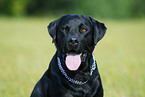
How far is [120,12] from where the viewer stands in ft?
148

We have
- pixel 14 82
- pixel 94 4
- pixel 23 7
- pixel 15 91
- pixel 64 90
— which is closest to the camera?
pixel 64 90

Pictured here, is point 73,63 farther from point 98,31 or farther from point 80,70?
point 98,31

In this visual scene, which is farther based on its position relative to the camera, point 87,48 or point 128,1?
point 128,1

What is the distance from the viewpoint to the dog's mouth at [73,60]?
370 cm

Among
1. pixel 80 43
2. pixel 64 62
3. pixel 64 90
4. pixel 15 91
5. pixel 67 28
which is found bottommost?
pixel 15 91

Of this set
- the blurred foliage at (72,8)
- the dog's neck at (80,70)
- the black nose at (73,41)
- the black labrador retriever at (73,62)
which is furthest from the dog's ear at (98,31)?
the blurred foliage at (72,8)

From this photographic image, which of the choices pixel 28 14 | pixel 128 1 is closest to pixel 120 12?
pixel 128 1

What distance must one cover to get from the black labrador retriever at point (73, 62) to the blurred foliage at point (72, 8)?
3923cm

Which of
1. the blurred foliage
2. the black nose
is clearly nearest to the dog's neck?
the black nose

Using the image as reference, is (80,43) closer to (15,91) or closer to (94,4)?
(15,91)

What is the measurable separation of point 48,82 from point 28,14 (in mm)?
46973

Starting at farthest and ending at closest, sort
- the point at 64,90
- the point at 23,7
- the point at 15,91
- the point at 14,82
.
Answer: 1. the point at 23,7
2. the point at 14,82
3. the point at 15,91
4. the point at 64,90

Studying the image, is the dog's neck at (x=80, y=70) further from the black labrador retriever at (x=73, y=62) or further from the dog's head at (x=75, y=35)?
the dog's head at (x=75, y=35)

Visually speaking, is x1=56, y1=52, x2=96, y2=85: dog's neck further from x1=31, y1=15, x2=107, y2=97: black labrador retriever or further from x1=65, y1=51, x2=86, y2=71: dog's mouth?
x1=65, y1=51, x2=86, y2=71: dog's mouth
